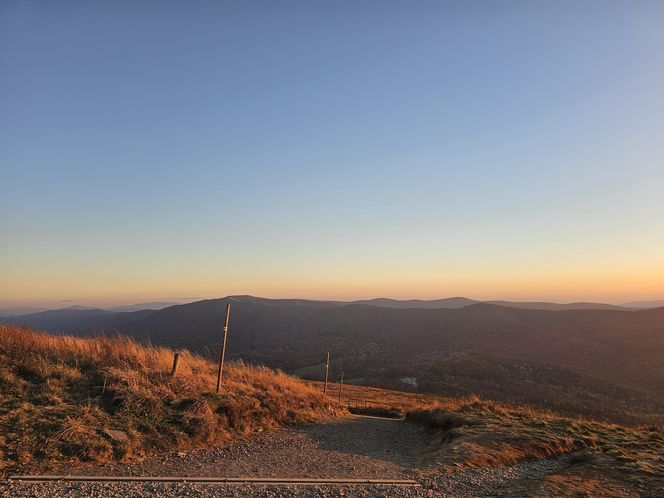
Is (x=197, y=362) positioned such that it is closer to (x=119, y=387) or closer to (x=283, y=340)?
(x=119, y=387)

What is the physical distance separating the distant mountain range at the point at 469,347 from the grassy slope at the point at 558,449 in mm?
15810

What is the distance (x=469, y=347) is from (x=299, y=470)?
215 ft

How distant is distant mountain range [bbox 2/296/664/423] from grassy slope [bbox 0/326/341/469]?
13.9ft

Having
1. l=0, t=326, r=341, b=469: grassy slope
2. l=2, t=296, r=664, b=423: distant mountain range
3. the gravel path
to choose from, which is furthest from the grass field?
l=2, t=296, r=664, b=423: distant mountain range

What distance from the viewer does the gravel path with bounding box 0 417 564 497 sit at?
723cm

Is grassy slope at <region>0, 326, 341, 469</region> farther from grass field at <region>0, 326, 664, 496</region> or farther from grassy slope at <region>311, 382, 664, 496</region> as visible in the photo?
grassy slope at <region>311, 382, 664, 496</region>

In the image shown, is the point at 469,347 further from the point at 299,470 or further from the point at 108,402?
the point at 108,402

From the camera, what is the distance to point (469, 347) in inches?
2717

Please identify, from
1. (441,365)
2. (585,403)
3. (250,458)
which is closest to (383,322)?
(441,365)

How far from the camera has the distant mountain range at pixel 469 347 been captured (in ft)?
146

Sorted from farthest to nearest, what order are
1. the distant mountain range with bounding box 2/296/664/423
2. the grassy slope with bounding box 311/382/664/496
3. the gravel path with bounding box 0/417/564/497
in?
1. the distant mountain range with bounding box 2/296/664/423
2. the grassy slope with bounding box 311/382/664/496
3. the gravel path with bounding box 0/417/564/497

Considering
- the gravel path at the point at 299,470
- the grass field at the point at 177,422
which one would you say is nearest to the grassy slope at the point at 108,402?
the grass field at the point at 177,422

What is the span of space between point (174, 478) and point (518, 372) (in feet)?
173

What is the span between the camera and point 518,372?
51.9m
